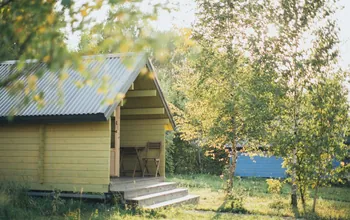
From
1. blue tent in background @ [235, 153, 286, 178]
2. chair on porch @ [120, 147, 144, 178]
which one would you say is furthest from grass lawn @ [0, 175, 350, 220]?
blue tent in background @ [235, 153, 286, 178]

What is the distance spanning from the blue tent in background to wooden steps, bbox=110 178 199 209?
540 inches

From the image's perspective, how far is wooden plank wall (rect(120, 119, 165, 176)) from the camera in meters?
15.2

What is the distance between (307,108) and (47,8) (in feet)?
31.8

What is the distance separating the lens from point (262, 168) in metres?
27.4

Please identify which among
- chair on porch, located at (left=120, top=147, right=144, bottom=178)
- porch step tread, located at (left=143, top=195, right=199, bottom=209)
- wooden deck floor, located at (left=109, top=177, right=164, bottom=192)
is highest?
chair on porch, located at (left=120, top=147, right=144, bottom=178)

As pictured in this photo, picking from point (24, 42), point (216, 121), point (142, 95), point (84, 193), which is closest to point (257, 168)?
point (216, 121)

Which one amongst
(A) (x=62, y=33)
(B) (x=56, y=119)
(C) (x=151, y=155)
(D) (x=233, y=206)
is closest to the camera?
(A) (x=62, y=33)

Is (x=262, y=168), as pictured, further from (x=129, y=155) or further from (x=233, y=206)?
(x=233, y=206)

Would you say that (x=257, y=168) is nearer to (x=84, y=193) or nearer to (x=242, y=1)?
(x=242, y=1)

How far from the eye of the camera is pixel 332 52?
12445 mm

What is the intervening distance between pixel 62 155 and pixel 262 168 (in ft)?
56.2

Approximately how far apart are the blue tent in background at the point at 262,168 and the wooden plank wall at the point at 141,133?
12859 mm

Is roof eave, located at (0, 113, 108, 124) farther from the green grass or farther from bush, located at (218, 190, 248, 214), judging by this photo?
bush, located at (218, 190, 248, 214)

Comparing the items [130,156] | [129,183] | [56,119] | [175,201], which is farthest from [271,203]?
[56,119]
